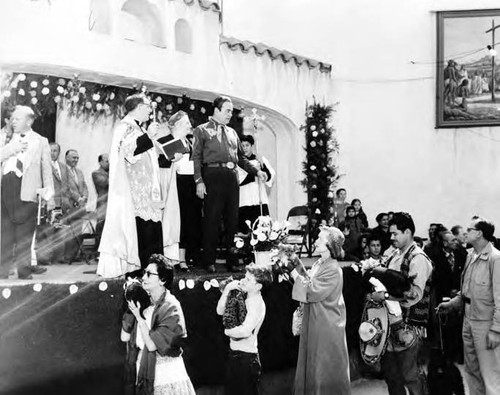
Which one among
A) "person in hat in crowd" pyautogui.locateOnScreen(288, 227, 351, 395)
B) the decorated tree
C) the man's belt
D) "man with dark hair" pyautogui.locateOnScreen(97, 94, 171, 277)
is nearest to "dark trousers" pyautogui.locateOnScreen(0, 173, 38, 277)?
"man with dark hair" pyautogui.locateOnScreen(97, 94, 171, 277)

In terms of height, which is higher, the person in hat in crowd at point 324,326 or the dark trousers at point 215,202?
the dark trousers at point 215,202

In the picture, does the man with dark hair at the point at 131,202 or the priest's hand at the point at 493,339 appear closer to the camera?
the man with dark hair at the point at 131,202

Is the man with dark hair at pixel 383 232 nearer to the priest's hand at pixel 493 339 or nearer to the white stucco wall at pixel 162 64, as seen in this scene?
the white stucco wall at pixel 162 64

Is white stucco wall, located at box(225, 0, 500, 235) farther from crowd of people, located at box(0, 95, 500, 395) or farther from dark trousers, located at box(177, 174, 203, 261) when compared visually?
crowd of people, located at box(0, 95, 500, 395)

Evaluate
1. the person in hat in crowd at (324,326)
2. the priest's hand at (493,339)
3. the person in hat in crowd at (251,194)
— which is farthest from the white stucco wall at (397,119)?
the person in hat in crowd at (324,326)

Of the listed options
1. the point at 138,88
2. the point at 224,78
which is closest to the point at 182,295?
the point at 138,88

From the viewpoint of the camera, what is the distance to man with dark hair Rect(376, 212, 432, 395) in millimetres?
6141

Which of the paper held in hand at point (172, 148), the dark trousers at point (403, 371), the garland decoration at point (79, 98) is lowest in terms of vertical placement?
the dark trousers at point (403, 371)

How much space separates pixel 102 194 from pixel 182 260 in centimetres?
230

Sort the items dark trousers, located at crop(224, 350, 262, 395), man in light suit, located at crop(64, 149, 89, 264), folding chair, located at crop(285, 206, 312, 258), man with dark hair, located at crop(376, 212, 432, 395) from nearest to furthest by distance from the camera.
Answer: dark trousers, located at crop(224, 350, 262, 395)
man with dark hair, located at crop(376, 212, 432, 395)
man in light suit, located at crop(64, 149, 89, 264)
folding chair, located at crop(285, 206, 312, 258)

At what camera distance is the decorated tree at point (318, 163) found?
1284 centimetres

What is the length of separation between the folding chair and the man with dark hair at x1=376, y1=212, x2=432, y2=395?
400cm

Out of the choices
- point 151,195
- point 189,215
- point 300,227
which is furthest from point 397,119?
point 151,195

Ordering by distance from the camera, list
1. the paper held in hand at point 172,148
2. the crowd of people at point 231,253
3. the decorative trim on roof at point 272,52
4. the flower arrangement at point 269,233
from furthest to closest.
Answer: the decorative trim on roof at point 272,52 < the flower arrangement at point 269,233 < the paper held in hand at point 172,148 < the crowd of people at point 231,253
